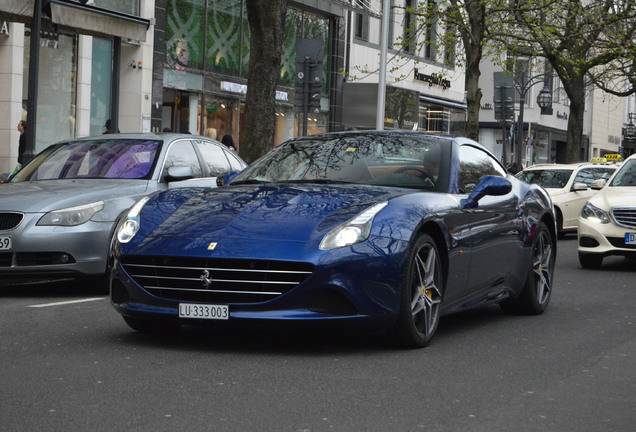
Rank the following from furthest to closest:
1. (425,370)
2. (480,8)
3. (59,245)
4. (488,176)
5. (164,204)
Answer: (480,8), (59,245), (488,176), (164,204), (425,370)

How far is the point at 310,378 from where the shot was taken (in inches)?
251

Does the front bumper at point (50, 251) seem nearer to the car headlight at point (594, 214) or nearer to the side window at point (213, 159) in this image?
the side window at point (213, 159)

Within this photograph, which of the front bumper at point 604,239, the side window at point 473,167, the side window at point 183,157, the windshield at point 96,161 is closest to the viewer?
the side window at point 473,167

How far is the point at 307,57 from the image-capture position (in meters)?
21.0

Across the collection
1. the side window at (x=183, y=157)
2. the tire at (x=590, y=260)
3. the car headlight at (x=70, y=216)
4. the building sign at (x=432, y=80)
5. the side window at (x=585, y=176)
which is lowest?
the tire at (x=590, y=260)

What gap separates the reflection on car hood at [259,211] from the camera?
7164 millimetres

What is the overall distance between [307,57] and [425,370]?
14691 millimetres

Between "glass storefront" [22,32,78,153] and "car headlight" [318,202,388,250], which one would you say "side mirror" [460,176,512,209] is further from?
"glass storefront" [22,32,78,153]

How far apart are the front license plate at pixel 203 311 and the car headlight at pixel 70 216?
140 inches

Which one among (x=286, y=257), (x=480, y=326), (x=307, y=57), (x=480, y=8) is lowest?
(x=480, y=326)

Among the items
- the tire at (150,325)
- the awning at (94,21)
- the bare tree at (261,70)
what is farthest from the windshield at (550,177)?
the tire at (150,325)

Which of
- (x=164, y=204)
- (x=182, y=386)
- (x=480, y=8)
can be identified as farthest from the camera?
(x=480, y=8)

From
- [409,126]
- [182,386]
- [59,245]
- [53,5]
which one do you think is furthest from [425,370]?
[409,126]

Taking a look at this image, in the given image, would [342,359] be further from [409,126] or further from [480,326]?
[409,126]
